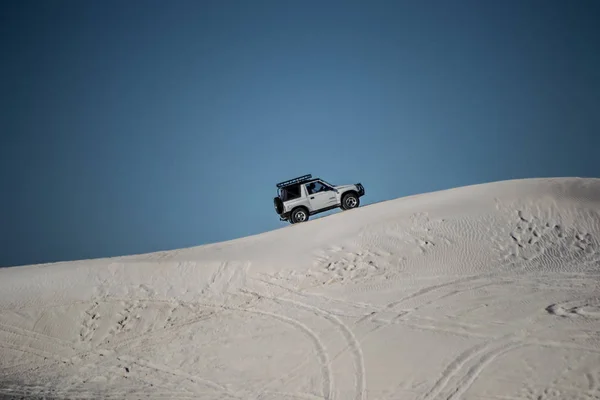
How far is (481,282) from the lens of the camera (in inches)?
509

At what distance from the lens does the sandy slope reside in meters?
9.29

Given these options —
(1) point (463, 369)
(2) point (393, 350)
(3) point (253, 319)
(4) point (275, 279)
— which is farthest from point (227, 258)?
(1) point (463, 369)

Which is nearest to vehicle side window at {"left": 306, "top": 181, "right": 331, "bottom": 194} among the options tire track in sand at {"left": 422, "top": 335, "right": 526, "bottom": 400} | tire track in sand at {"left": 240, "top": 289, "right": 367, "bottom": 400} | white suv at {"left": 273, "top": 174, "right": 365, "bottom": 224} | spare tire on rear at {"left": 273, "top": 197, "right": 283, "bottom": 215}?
white suv at {"left": 273, "top": 174, "right": 365, "bottom": 224}

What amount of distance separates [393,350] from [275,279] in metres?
5.69

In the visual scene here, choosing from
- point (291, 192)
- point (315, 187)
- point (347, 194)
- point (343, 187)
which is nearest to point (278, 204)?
point (291, 192)

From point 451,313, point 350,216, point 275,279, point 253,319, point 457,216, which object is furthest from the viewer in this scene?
point 350,216

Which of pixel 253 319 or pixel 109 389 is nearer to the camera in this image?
pixel 109 389

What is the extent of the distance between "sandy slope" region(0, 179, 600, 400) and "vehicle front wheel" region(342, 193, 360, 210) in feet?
4.43

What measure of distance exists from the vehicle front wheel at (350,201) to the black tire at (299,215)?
5.49 ft

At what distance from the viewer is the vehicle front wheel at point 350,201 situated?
2077cm

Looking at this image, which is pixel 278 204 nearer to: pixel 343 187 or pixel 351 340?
pixel 343 187

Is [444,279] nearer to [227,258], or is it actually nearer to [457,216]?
[457,216]

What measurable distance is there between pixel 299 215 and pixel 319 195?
1.19 metres

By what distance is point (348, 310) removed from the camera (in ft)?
40.3
